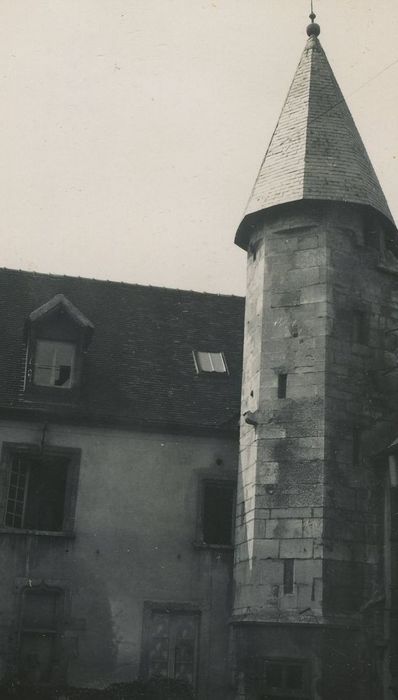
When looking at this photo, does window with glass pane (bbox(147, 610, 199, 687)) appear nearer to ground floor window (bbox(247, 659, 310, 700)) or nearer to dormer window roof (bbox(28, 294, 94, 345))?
ground floor window (bbox(247, 659, 310, 700))

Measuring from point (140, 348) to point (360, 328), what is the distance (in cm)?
522

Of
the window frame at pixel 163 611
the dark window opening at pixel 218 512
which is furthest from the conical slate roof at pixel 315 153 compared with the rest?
the window frame at pixel 163 611

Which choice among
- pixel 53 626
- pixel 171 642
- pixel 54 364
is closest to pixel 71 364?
pixel 54 364

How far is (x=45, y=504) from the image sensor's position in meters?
17.8

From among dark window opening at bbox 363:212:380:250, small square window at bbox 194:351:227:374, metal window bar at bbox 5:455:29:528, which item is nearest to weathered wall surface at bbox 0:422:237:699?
metal window bar at bbox 5:455:29:528

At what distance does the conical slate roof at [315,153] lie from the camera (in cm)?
1789

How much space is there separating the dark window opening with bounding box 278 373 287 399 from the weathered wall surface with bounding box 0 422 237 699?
2222 mm

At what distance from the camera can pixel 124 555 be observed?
17.4 meters

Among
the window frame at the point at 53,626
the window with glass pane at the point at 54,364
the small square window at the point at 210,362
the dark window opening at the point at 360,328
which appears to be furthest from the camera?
the small square window at the point at 210,362

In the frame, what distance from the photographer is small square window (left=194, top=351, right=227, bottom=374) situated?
20.0 metres

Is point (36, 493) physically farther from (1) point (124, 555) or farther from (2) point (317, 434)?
(2) point (317, 434)

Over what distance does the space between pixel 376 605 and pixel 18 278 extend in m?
11.2

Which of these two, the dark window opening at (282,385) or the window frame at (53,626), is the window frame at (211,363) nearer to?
the dark window opening at (282,385)

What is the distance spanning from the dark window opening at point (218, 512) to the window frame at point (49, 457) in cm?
258
